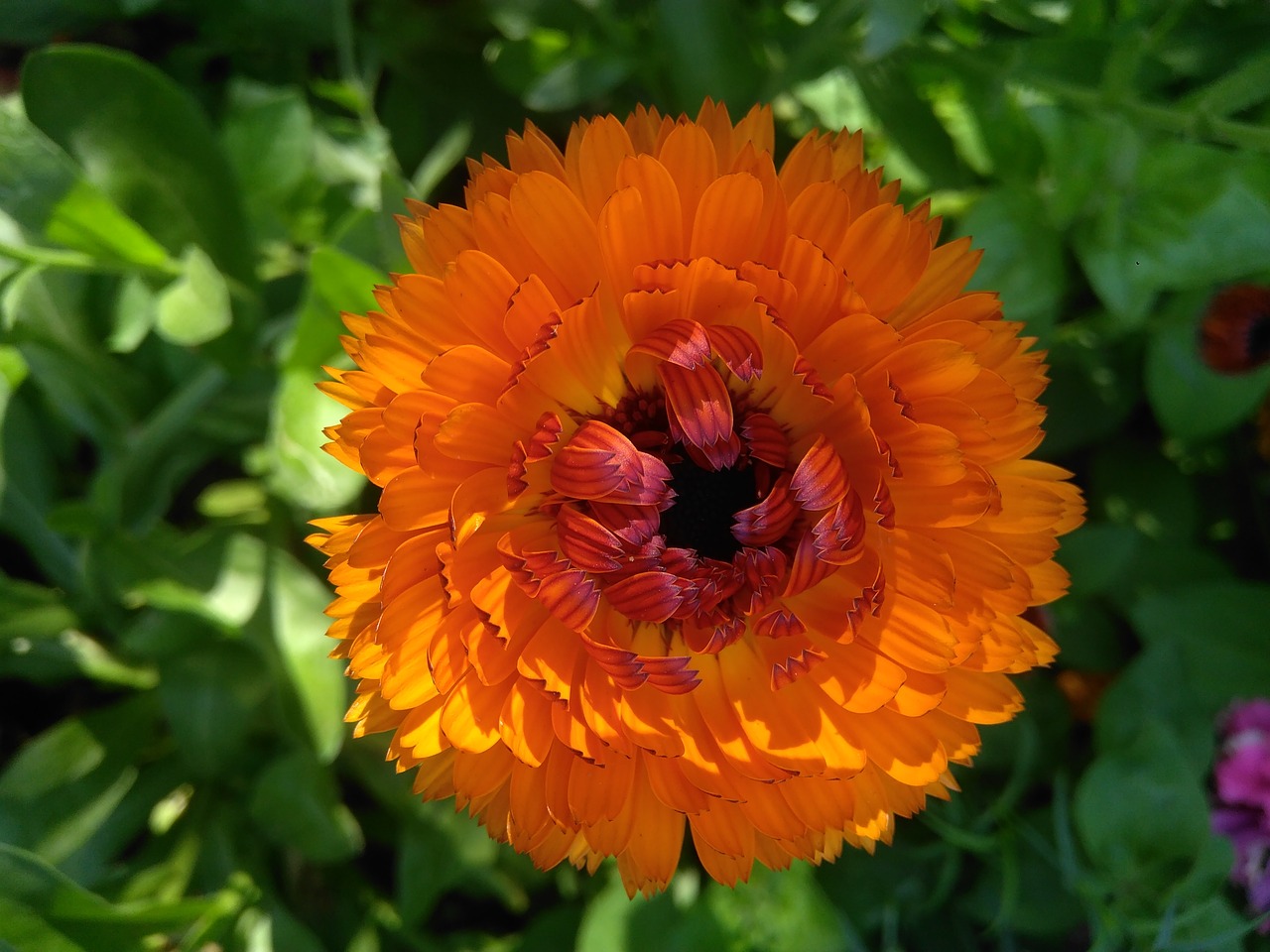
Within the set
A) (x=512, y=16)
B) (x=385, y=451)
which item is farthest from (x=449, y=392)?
(x=512, y=16)

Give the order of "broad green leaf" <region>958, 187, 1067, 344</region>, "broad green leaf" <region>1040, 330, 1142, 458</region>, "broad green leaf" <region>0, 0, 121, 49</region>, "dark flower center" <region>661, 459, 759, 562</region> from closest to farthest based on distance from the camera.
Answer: "dark flower center" <region>661, 459, 759, 562</region>
"broad green leaf" <region>958, 187, 1067, 344</region>
"broad green leaf" <region>0, 0, 121, 49</region>
"broad green leaf" <region>1040, 330, 1142, 458</region>

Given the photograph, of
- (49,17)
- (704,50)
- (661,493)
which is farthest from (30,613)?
(704,50)

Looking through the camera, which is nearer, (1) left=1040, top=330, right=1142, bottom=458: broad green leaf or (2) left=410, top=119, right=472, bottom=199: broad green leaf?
(2) left=410, top=119, right=472, bottom=199: broad green leaf

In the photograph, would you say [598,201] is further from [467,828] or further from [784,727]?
[467,828]

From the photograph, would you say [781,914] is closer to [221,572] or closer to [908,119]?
[221,572]

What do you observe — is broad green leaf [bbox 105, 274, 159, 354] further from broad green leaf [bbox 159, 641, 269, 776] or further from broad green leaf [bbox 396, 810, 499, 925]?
broad green leaf [bbox 396, 810, 499, 925]

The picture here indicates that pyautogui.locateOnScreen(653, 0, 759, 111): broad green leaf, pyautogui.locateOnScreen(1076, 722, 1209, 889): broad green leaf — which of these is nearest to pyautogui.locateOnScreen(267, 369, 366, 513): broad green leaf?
pyautogui.locateOnScreen(653, 0, 759, 111): broad green leaf

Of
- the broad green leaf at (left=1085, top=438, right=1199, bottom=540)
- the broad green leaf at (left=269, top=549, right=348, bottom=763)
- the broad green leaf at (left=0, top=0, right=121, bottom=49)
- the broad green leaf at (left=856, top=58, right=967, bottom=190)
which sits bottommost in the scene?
the broad green leaf at (left=269, top=549, right=348, bottom=763)

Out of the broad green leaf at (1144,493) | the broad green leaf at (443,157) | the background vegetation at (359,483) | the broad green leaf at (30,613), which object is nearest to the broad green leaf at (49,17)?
the background vegetation at (359,483)
